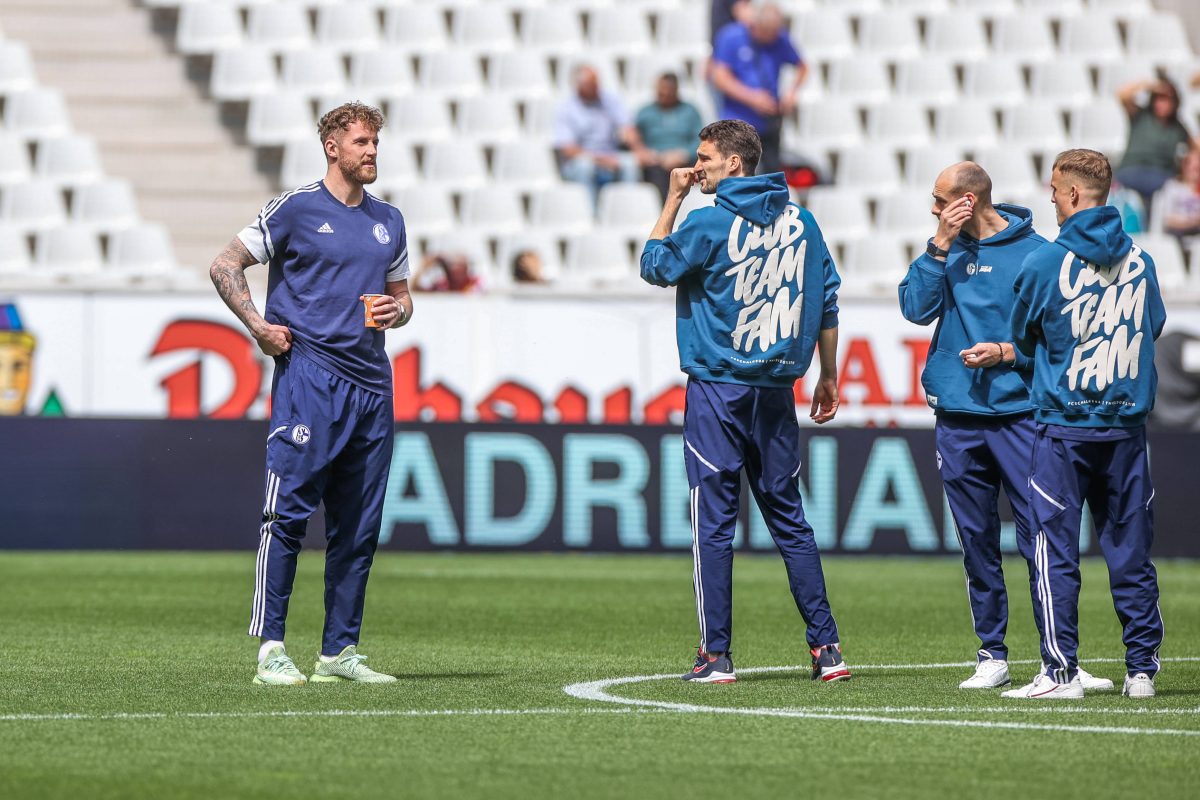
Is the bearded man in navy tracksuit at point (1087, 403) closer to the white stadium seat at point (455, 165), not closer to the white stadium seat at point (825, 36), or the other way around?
the white stadium seat at point (455, 165)

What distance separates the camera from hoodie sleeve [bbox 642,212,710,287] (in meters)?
7.61

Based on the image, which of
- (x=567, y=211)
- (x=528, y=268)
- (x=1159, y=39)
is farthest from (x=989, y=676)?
(x=1159, y=39)

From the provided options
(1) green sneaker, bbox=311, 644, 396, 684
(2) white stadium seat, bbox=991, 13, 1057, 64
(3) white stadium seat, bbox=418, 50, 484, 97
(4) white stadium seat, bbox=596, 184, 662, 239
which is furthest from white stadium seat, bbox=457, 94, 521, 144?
(1) green sneaker, bbox=311, 644, 396, 684

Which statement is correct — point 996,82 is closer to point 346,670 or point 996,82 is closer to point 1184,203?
point 1184,203

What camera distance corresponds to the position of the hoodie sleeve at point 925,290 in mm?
7641

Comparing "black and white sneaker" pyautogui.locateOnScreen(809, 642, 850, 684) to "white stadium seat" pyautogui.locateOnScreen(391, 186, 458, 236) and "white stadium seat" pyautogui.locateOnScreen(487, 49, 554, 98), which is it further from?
"white stadium seat" pyautogui.locateOnScreen(487, 49, 554, 98)

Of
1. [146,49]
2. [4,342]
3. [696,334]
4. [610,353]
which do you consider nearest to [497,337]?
[610,353]

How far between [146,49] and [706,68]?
236 inches

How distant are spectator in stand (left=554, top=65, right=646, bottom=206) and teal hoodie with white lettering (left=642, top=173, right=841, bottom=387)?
11.3 m

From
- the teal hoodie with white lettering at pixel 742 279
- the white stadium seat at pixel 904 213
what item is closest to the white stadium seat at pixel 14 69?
the white stadium seat at pixel 904 213

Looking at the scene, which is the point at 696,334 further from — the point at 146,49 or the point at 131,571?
the point at 146,49

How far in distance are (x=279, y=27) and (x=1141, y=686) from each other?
15499 mm

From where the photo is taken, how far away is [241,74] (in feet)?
67.1

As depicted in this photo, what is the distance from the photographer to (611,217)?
1888 cm
